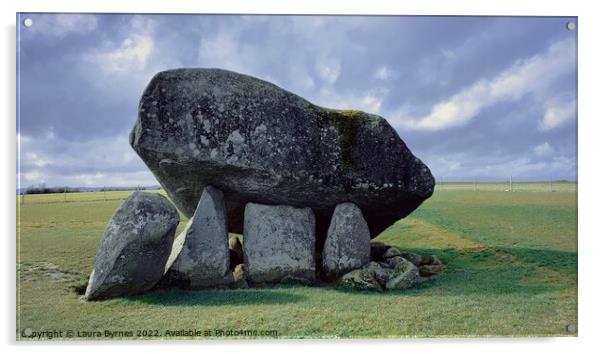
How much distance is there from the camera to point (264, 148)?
945 cm

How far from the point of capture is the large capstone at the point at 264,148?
9.11 meters

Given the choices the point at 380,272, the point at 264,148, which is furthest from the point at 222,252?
the point at 380,272

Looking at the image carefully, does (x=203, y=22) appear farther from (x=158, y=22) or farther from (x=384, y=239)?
(x=384, y=239)

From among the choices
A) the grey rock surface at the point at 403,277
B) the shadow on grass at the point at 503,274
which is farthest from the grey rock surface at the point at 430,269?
the grey rock surface at the point at 403,277

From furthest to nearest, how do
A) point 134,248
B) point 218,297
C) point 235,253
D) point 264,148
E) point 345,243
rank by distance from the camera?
point 235,253 < point 345,243 < point 264,148 < point 218,297 < point 134,248

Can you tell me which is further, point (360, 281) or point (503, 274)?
point (503, 274)

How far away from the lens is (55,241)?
36.6 feet

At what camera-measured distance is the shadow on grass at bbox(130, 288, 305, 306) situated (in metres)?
8.22

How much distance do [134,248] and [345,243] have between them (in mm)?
4223

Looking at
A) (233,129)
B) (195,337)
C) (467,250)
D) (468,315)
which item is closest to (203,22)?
(233,129)

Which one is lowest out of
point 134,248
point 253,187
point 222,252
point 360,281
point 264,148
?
point 360,281

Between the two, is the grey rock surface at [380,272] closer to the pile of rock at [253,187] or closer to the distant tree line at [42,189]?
the pile of rock at [253,187]

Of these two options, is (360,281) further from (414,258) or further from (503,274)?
(503,274)

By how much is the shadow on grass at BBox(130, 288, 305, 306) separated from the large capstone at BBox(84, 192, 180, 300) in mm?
347
